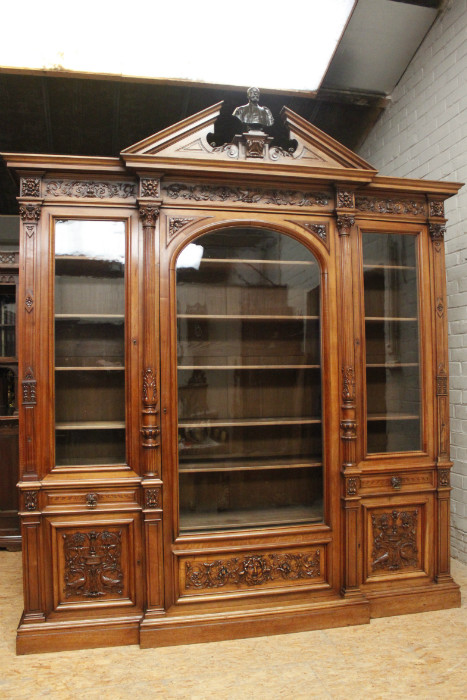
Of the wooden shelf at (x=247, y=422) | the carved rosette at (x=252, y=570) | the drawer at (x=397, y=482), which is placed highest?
the wooden shelf at (x=247, y=422)

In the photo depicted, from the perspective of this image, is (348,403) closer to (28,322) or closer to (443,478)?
(443,478)

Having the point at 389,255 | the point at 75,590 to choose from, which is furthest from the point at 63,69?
the point at 75,590

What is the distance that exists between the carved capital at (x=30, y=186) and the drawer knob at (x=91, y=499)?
59.8 inches

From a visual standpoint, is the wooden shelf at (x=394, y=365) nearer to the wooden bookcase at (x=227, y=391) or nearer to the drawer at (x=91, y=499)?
the wooden bookcase at (x=227, y=391)

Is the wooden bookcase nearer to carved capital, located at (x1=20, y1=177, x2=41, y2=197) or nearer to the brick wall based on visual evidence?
carved capital, located at (x1=20, y1=177, x2=41, y2=197)

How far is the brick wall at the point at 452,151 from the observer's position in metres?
3.25

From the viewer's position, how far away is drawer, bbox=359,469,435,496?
269 cm

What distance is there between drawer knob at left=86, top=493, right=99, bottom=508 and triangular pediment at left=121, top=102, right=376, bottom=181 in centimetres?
165

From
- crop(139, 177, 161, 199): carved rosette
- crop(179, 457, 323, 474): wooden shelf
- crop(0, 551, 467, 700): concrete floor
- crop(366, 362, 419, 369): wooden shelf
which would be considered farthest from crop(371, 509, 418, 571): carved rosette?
crop(139, 177, 161, 199): carved rosette

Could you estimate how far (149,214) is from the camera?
8.09ft

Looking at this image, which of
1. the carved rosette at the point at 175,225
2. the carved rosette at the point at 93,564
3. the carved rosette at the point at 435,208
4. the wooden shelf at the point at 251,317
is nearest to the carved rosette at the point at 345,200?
the carved rosette at the point at 435,208

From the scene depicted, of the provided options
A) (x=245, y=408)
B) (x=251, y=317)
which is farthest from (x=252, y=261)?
(x=245, y=408)

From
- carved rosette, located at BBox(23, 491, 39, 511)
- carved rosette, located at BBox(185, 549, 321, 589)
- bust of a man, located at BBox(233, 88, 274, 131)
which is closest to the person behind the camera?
carved rosette, located at BBox(23, 491, 39, 511)

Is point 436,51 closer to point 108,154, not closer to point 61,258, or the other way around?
point 108,154
